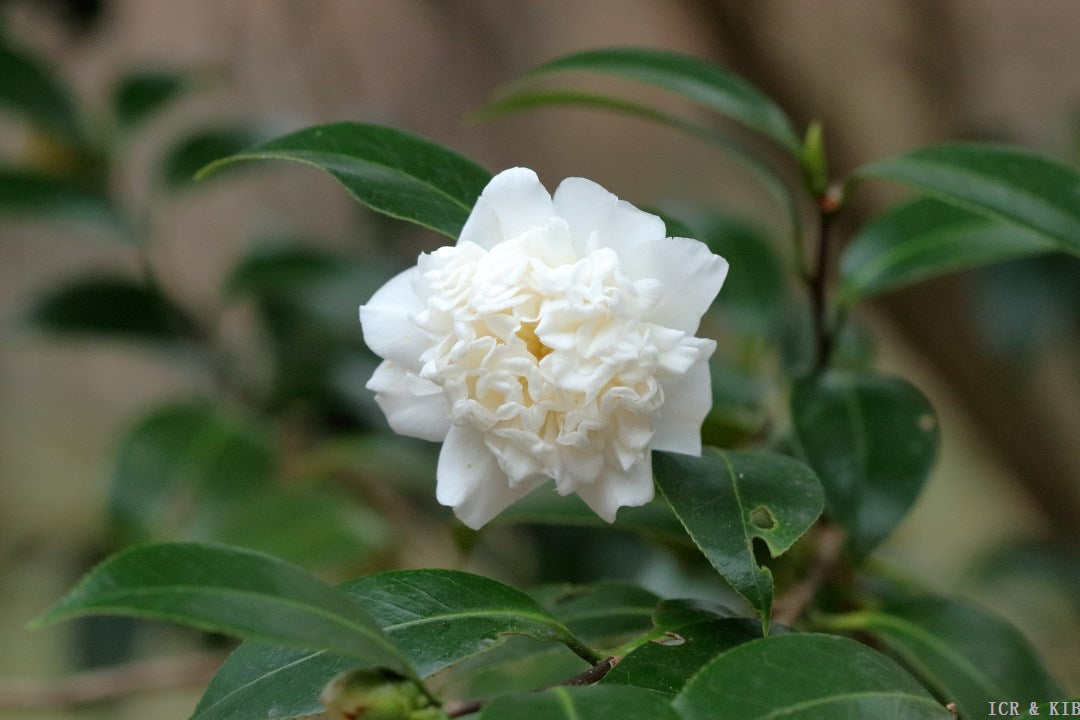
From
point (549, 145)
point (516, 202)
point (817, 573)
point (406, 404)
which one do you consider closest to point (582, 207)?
point (516, 202)

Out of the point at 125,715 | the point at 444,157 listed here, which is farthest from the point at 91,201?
the point at 125,715

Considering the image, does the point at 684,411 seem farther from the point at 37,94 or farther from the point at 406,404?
the point at 37,94

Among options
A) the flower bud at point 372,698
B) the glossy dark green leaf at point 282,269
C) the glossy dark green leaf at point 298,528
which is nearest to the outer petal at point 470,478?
the flower bud at point 372,698

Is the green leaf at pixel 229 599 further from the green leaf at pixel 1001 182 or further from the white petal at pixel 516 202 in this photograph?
the green leaf at pixel 1001 182

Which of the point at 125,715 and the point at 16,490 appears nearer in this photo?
the point at 125,715

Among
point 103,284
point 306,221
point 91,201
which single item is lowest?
point 306,221

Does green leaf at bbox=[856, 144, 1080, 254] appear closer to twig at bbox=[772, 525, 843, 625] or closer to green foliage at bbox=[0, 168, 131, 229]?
twig at bbox=[772, 525, 843, 625]

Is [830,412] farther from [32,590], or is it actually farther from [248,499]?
[32,590]
